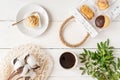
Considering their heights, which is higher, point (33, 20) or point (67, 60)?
point (33, 20)

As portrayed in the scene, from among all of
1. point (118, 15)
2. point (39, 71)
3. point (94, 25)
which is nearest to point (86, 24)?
point (94, 25)

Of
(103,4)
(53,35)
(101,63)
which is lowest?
(101,63)

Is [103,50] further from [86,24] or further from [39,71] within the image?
[39,71]

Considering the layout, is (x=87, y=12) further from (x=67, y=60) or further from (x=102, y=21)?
(x=67, y=60)

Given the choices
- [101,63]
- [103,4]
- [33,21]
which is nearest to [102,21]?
[103,4]

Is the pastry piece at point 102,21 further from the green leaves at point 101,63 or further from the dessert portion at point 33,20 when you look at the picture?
the dessert portion at point 33,20

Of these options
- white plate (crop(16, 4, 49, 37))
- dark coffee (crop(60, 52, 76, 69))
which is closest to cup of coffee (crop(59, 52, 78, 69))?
dark coffee (crop(60, 52, 76, 69))
